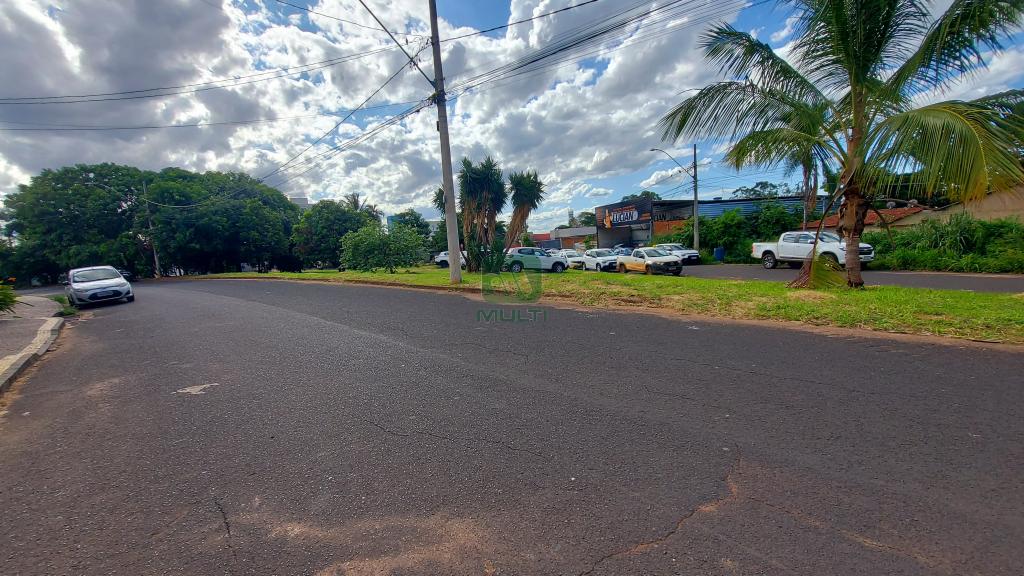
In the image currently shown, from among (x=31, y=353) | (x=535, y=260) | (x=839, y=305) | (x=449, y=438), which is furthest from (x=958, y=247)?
(x=31, y=353)

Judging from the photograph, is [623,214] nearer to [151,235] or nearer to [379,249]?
[379,249]

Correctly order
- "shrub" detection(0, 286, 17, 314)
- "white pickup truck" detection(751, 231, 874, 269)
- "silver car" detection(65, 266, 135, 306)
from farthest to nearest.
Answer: "white pickup truck" detection(751, 231, 874, 269), "silver car" detection(65, 266, 135, 306), "shrub" detection(0, 286, 17, 314)

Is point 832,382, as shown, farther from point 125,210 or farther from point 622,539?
point 125,210

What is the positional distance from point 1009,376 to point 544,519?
500 cm

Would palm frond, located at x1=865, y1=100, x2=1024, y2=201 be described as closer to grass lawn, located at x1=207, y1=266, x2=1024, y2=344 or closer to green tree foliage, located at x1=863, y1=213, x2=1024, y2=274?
grass lawn, located at x1=207, y1=266, x2=1024, y2=344

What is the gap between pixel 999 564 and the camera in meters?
1.77

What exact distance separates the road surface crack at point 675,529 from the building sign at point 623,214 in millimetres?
37146

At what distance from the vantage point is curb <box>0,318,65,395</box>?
4910 mm

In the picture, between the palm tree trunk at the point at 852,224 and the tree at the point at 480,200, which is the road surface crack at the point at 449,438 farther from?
the tree at the point at 480,200

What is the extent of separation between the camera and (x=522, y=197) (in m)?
22.6

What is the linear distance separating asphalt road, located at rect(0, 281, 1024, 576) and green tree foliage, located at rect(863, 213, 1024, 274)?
15479mm

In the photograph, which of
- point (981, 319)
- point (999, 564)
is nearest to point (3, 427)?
point (999, 564)

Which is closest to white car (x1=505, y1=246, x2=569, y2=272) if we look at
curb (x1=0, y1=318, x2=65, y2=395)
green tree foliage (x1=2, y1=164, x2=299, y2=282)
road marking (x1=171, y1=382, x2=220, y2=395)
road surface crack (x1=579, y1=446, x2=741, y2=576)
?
curb (x1=0, y1=318, x2=65, y2=395)

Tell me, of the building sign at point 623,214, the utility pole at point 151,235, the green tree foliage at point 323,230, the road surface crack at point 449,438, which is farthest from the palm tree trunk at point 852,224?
the utility pole at point 151,235
